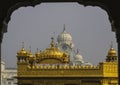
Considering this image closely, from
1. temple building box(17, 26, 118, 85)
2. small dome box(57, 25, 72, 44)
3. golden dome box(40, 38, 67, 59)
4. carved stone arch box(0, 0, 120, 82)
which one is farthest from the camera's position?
small dome box(57, 25, 72, 44)

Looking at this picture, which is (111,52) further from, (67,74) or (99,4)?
(99,4)

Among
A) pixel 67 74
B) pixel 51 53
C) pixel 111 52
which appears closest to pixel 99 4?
pixel 67 74

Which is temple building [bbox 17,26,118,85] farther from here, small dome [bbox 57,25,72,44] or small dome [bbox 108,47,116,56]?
small dome [bbox 57,25,72,44]

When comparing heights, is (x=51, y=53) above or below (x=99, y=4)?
above

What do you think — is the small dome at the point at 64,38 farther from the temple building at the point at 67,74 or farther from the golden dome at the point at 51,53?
the temple building at the point at 67,74

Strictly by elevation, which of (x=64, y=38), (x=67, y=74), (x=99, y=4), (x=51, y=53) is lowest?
(x=67, y=74)

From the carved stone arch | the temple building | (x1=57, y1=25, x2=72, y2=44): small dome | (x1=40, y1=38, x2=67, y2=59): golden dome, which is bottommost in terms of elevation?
the temple building

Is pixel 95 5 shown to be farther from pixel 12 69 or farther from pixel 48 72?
pixel 12 69

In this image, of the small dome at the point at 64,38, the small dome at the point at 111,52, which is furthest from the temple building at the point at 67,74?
the small dome at the point at 64,38

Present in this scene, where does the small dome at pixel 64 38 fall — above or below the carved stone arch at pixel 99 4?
above

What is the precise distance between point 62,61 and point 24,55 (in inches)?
85.5

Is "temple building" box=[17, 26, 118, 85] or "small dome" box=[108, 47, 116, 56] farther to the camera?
"small dome" box=[108, 47, 116, 56]

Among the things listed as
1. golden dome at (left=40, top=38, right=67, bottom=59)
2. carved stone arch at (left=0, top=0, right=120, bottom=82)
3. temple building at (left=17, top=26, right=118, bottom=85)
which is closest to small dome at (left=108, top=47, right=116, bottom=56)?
temple building at (left=17, top=26, right=118, bottom=85)

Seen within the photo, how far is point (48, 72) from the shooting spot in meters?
23.2
